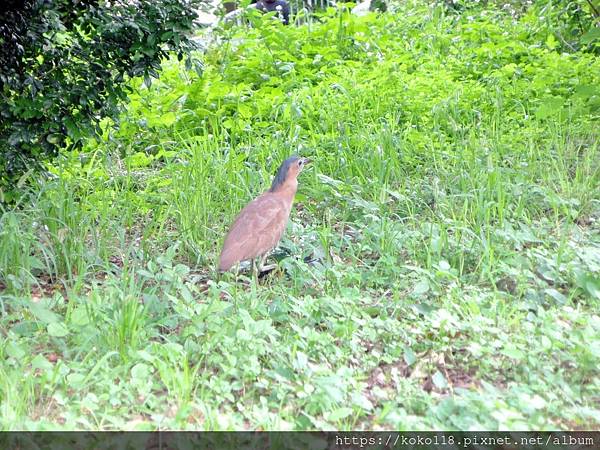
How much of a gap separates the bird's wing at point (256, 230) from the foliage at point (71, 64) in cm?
121

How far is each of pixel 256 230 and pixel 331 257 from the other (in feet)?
1.90

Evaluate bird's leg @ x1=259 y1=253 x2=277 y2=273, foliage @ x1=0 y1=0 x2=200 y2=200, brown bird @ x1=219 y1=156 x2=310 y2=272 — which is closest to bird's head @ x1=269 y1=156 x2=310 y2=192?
brown bird @ x1=219 y1=156 x2=310 y2=272

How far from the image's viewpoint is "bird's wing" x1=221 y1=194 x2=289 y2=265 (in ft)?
17.1

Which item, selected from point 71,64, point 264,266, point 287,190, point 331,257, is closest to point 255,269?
point 264,266

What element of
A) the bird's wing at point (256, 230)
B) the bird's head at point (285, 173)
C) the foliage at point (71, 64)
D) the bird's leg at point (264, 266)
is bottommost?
the bird's leg at point (264, 266)

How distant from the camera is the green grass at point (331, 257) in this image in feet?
12.8

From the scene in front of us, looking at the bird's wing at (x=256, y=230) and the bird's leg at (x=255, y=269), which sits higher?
the bird's wing at (x=256, y=230)

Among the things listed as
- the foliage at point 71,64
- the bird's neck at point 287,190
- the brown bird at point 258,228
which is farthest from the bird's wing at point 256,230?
the foliage at point 71,64

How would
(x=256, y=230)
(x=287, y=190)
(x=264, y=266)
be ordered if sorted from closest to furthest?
(x=256, y=230) < (x=264, y=266) < (x=287, y=190)

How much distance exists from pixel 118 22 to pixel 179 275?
1721mm

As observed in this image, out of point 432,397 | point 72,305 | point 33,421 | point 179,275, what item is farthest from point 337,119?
point 33,421

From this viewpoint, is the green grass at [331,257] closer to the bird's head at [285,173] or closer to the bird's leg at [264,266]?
the bird's leg at [264,266]

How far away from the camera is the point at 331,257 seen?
5.63m

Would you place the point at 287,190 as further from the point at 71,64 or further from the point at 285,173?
the point at 71,64
